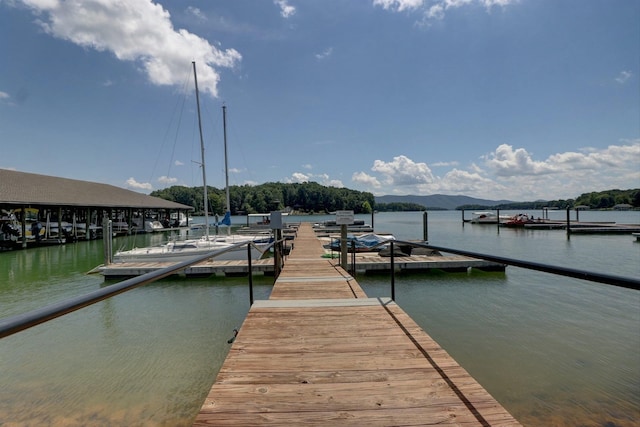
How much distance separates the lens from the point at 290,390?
204cm

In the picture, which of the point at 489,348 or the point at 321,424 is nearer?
the point at 321,424

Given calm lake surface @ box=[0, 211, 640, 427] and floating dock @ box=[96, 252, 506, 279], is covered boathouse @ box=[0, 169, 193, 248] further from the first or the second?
calm lake surface @ box=[0, 211, 640, 427]

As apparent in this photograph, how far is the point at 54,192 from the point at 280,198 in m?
66.4

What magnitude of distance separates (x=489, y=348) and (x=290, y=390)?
5.43m

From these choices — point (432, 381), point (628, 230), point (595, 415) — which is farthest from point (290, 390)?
point (628, 230)

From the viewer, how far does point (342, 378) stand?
7.20 feet

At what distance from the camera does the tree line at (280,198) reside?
8631 cm

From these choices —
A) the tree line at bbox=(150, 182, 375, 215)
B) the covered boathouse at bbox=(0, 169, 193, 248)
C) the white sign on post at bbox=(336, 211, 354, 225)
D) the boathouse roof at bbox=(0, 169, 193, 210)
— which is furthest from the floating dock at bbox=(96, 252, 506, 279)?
the tree line at bbox=(150, 182, 375, 215)

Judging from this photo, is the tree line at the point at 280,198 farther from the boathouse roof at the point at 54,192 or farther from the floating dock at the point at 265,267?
the floating dock at the point at 265,267

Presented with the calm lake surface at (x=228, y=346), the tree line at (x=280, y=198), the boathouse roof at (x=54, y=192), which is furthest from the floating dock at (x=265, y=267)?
the tree line at (x=280, y=198)

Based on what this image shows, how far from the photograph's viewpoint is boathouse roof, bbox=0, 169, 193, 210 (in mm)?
20688

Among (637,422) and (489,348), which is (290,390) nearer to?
(637,422)

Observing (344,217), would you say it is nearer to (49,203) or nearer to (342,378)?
(342,378)

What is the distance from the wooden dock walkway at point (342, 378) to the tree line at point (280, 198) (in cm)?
7821
